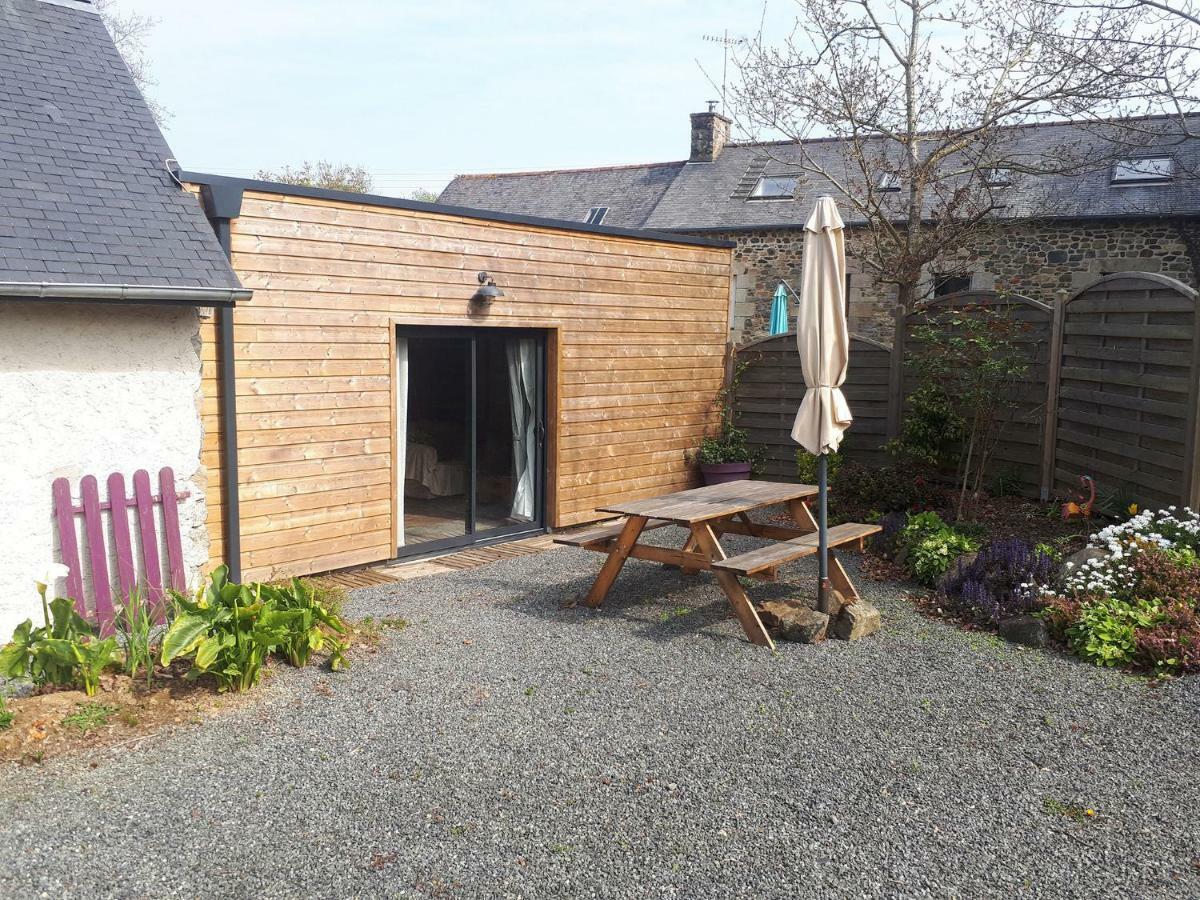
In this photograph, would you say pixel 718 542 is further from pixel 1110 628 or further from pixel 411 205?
pixel 411 205

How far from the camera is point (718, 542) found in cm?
676

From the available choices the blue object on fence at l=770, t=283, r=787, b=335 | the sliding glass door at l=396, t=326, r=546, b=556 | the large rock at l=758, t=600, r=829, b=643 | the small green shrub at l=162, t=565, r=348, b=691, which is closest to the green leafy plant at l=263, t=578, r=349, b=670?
the small green shrub at l=162, t=565, r=348, b=691

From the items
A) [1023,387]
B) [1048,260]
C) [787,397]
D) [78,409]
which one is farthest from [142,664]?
[1048,260]

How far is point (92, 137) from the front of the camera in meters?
6.43

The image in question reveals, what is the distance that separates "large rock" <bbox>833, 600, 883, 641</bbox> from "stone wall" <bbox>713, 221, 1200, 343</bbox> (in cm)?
1019

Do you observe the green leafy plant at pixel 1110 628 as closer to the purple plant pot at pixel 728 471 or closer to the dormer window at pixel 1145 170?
the purple plant pot at pixel 728 471

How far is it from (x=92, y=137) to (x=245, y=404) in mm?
1944

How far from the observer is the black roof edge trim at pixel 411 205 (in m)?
6.55

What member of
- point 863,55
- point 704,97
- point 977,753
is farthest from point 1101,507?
point 704,97

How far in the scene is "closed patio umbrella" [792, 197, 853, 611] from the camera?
5934 mm

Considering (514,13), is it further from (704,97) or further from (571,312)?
(704,97)

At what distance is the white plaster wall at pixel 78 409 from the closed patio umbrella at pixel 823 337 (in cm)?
388

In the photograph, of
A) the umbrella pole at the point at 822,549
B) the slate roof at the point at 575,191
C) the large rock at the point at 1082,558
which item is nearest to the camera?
the umbrella pole at the point at 822,549

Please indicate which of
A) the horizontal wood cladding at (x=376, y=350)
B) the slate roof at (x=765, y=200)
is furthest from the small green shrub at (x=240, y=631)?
the slate roof at (x=765, y=200)
